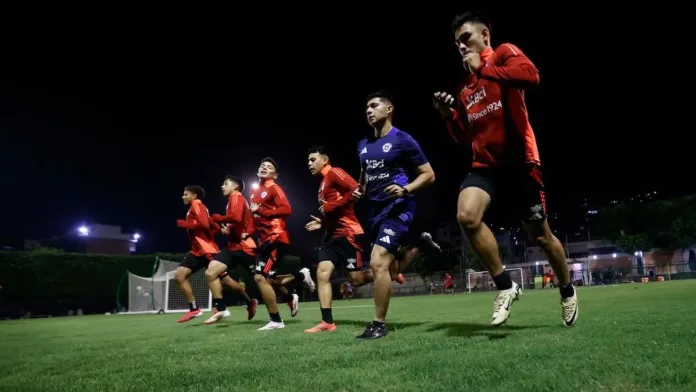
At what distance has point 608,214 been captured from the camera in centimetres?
6247

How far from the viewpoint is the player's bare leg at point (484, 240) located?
409 cm

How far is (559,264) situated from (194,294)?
53.8 ft

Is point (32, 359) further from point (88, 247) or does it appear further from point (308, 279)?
point (88, 247)

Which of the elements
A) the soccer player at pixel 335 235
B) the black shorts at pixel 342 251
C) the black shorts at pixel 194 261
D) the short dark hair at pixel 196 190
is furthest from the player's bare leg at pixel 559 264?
the short dark hair at pixel 196 190

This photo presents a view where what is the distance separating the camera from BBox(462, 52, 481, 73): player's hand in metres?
4.09

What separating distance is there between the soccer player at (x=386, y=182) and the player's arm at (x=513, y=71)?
4.71 ft

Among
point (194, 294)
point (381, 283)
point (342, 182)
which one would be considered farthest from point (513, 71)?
point (194, 294)

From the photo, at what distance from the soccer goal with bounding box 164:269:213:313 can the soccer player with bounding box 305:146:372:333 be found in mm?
12950

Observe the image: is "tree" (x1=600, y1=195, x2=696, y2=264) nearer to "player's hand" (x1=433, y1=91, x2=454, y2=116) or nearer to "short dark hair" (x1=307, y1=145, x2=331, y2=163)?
"short dark hair" (x1=307, y1=145, x2=331, y2=163)

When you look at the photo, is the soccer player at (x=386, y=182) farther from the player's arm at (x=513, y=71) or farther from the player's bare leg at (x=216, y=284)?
Result: the player's bare leg at (x=216, y=284)

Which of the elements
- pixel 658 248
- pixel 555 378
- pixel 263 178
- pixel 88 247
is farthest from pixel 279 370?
pixel 88 247

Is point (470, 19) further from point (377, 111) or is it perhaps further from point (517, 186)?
point (517, 186)

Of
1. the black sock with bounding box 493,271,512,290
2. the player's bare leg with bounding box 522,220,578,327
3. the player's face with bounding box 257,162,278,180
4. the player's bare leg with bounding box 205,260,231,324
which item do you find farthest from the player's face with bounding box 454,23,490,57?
the player's bare leg with bounding box 205,260,231,324

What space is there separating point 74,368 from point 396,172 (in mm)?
3443
